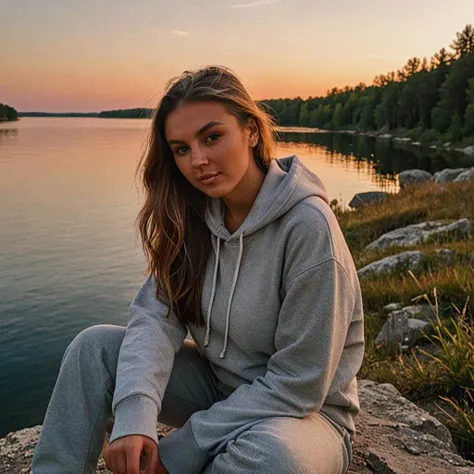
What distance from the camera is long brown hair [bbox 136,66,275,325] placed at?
2.29 m

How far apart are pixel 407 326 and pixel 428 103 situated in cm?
6704

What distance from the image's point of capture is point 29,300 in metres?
8.59

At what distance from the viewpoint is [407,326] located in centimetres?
476

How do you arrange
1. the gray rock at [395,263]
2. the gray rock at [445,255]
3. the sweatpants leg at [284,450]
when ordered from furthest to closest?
1. the gray rock at [395,263]
2. the gray rock at [445,255]
3. the sweatpants leg at [284,450]

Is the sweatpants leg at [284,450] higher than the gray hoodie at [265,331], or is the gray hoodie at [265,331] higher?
the gray hoodie at [265,331]

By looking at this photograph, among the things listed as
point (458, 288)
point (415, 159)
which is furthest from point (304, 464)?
point (415, 159)

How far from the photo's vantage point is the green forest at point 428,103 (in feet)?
182

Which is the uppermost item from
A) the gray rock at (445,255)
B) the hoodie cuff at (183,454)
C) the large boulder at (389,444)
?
the hoodie cuff at (183,454)

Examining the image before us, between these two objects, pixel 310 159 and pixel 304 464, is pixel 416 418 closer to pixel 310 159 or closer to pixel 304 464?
pixel 304 464

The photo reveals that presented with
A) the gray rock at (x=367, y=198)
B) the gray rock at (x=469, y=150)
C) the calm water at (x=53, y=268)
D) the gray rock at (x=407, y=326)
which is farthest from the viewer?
the gray rock at (x=469, y=150)

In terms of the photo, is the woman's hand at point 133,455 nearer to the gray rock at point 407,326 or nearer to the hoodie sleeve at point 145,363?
the hoodie sleeve at point 145,363

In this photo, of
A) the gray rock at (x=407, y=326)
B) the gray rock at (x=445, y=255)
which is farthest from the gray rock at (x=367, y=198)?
the gray rock at (x=407, y=326)

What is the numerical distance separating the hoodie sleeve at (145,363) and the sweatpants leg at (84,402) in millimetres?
75

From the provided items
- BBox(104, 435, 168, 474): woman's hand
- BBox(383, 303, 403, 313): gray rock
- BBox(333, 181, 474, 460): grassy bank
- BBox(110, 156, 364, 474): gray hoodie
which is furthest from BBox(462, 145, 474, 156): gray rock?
BBox(104, 435, 168, 474): woman's hand
